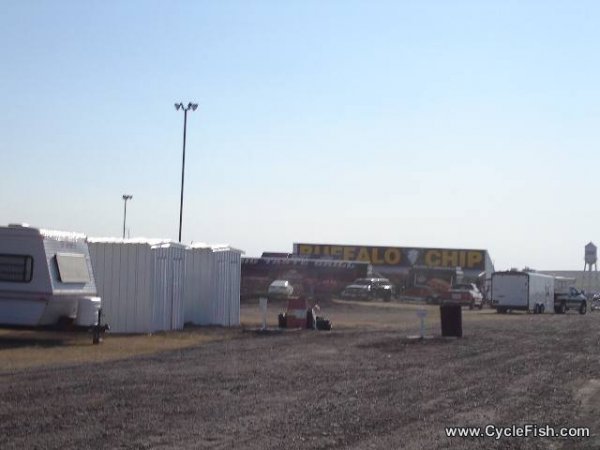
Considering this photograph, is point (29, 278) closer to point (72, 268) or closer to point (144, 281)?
point (72, 268)

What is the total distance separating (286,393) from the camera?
50.5 feet

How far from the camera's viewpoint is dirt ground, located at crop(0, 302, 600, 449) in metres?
11.5

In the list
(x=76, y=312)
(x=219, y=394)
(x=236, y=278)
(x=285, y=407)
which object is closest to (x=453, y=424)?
(x=285, y=407)

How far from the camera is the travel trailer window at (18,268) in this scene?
23266mm

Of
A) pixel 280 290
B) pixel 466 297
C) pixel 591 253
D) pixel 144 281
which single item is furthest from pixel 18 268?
pixel 591 253

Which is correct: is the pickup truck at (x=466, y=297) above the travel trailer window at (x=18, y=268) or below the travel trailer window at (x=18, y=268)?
below

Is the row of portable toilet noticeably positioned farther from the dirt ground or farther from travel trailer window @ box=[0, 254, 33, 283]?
travel trailer window @ box=[0, 254, 33, 283]

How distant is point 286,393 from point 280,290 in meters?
49.9

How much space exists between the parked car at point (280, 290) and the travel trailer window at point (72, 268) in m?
40.0

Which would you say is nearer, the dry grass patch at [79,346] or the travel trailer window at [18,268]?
the dry grass patch at [79,346]

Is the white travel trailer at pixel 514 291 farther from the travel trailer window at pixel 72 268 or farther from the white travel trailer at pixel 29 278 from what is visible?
the white travel trailer at pixel 29 278

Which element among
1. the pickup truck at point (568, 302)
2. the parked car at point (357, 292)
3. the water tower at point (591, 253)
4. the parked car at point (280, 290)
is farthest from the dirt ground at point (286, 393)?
the water tower at point (591, 253)

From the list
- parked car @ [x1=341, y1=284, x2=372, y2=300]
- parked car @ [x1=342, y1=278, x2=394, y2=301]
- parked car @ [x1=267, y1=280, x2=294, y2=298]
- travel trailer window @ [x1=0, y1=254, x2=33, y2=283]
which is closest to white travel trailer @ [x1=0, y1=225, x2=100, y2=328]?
travel trailer window @ [x1=0, y1=254, x2=33, y2=283]

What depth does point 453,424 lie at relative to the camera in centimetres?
1279
